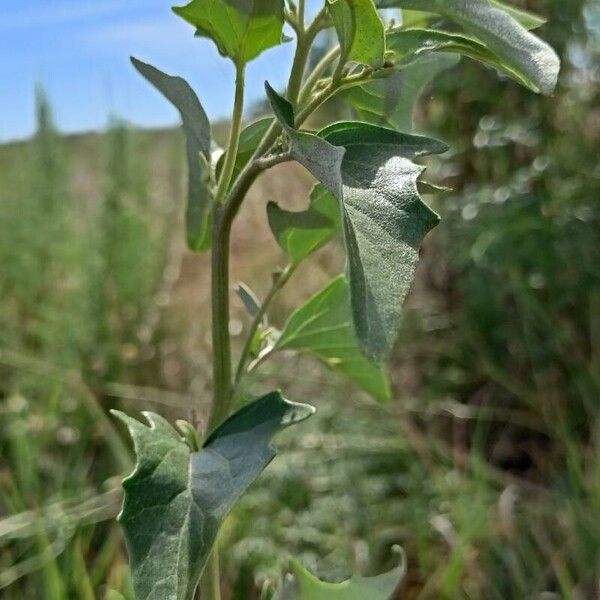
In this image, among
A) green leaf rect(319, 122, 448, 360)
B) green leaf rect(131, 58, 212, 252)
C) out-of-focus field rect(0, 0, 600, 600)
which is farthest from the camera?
out-of-focus field rect(0, 0, 600, 600)

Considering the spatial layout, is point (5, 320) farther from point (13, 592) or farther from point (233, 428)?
point (233, 428)

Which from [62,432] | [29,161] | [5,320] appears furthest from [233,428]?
[29,161]

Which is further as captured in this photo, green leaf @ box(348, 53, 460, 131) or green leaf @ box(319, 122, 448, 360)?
green leaf @ box(348, 53, 460, 131)

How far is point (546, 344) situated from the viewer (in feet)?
3.58

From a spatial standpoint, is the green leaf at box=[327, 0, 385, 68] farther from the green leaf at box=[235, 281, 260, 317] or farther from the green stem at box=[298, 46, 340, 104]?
the green leaf at box=[235, 281, 260, 317]

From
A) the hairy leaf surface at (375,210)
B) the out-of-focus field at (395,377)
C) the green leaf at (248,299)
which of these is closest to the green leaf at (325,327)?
the green leaf at (248,299)

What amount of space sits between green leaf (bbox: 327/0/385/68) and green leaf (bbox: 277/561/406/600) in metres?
0.19

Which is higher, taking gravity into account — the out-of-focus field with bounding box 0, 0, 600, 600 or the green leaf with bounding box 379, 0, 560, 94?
the green leaf with bounding box 379, 0, 560, 94

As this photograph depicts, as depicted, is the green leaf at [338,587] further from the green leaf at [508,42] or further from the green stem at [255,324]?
the green leaf at [508,42]

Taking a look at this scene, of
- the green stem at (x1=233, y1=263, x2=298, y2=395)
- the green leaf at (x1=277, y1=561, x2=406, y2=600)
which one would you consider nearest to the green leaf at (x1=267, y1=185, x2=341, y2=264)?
the green stem at (x1=233, y1=263, x2=298, y2=395)

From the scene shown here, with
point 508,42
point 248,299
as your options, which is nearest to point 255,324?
point 248,299

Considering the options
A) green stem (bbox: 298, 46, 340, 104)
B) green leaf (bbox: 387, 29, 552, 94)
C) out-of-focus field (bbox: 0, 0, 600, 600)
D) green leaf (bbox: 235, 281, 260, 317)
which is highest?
green leaf (bbox: 387, 29, 552, 94)

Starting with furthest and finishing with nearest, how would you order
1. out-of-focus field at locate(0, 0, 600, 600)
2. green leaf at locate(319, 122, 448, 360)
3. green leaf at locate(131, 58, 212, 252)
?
out-of-focus field at locate(0, 0, 600, 600)
green leaf at locate(131, 58, 212, 252)
green leaf at locate(319, 122, 448, 360)

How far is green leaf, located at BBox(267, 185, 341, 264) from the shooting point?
33 centimetres
